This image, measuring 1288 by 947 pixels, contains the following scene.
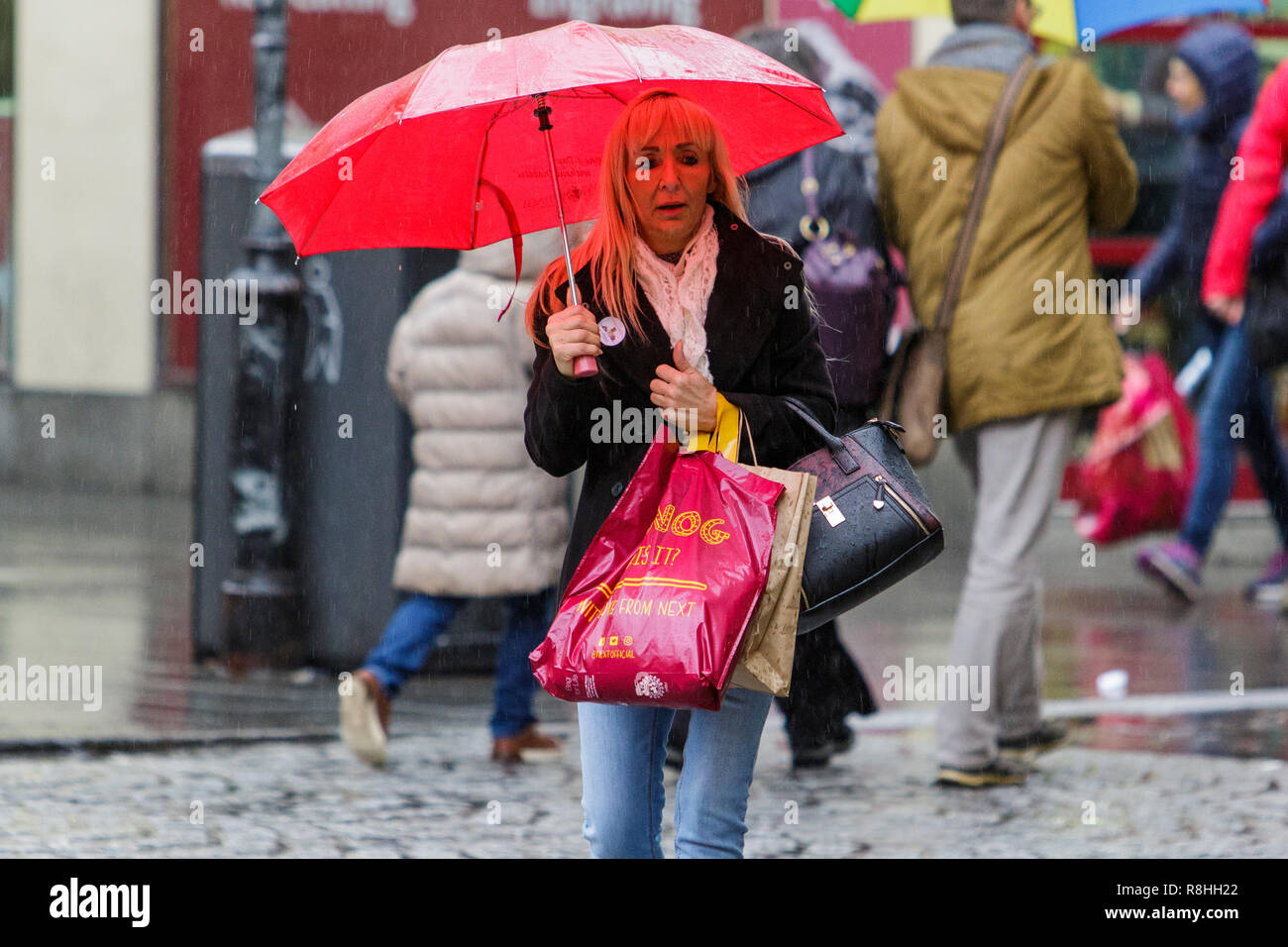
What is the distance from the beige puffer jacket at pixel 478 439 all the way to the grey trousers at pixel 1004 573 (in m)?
1.38

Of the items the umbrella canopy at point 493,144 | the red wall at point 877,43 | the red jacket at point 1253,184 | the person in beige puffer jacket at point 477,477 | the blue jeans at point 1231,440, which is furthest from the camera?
the red wall at point 877,43

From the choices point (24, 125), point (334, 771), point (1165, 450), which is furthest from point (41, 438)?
point (334, 771)

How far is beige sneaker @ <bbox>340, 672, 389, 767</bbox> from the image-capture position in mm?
5930

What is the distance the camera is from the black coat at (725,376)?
341 centimetres

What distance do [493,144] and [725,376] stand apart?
72cm

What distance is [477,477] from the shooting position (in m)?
6.38

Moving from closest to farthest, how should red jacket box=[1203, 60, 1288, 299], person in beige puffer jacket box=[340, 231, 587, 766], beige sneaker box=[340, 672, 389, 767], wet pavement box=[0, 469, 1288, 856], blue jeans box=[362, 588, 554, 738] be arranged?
1. wet pavement box=[0, 469, 1288, 856]
2. beige sneaker box=[340, 672, 389, 767]
3. blue jeans box=[362, 588, 554, 738]
4. person in beige puffer jacket box=[340, 231, 587, 766]
5. red jacket box=[1203, 60, 1288, 299]

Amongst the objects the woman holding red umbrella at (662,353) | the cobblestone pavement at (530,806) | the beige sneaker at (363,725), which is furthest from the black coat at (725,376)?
the beige sneaker at (363,725)

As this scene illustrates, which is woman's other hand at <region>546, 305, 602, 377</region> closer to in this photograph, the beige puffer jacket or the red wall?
the beige puffer jacket

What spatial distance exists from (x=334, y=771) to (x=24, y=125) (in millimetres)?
9797

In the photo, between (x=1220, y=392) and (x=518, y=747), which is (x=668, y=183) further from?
(x=1220, y=392)

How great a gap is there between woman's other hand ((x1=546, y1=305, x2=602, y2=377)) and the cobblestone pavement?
205 centimetres

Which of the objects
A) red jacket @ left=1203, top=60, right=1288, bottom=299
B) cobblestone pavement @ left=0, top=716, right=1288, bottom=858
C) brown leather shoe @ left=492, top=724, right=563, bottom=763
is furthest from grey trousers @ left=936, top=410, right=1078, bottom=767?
red jacket @ left=1203, top=60, right=1288, bottom=299

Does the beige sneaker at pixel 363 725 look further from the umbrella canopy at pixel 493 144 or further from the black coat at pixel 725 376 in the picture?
the black coat at pixel 725 376
